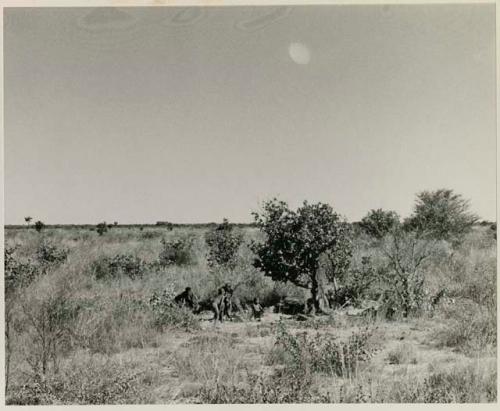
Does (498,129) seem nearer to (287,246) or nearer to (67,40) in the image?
(287,246)

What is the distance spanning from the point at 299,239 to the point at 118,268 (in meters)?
5.16

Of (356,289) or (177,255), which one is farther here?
(177,255)

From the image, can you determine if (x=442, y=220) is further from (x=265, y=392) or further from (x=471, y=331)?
(x=265, y=392)

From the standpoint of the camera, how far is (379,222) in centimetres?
1358

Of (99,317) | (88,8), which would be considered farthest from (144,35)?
(99,317)

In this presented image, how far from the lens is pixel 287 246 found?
28.3ft

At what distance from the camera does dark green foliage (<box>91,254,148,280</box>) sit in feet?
37.4

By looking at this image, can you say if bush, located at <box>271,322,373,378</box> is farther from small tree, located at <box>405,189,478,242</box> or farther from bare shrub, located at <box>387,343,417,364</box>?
small tree, located at <box>405,189,478,242</box>

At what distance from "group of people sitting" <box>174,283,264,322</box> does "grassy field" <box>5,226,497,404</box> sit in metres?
0.21

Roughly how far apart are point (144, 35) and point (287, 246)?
13.6 feet

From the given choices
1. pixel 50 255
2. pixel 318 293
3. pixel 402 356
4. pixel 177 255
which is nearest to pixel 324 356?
pixel 402 356

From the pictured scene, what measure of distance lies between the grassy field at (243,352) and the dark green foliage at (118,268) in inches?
88.0

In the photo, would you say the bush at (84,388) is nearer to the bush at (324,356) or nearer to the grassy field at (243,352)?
the grassy field at (243,352)

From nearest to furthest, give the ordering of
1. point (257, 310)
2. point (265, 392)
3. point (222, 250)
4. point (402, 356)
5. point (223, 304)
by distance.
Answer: point (265, 392), point (402, 356), point (223, 304), point (257, 310), point (222, 250)
